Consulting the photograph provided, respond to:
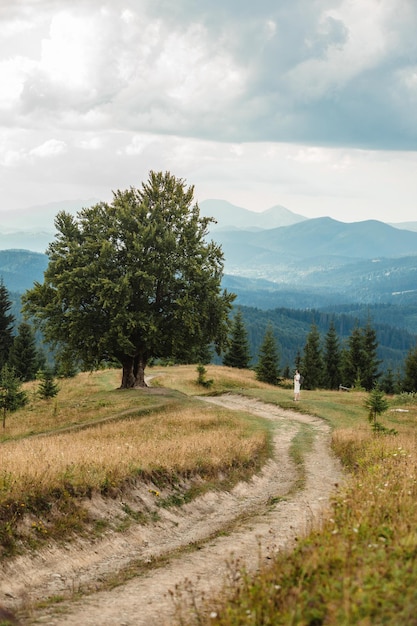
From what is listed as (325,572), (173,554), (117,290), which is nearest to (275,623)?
(325,572)

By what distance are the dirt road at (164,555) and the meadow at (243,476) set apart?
58cm

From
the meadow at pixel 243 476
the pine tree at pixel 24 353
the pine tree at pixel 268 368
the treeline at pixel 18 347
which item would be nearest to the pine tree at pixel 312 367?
the pine tree at pixel 268 368

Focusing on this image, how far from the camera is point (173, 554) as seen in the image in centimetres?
1116

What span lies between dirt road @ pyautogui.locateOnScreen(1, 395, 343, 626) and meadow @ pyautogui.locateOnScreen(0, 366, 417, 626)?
0.58 metres

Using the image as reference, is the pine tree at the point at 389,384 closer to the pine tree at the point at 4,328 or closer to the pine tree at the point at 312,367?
the pine tree at the point at 312,367

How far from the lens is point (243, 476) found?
17547 mm

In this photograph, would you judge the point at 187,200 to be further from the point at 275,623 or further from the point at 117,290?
the point at 275,623

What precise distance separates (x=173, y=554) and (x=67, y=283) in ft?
90.4

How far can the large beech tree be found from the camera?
3625cm

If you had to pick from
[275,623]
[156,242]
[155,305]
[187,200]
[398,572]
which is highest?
[187,200]

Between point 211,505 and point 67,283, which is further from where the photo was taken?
point 67,283

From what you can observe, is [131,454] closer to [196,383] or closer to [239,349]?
[196,383]

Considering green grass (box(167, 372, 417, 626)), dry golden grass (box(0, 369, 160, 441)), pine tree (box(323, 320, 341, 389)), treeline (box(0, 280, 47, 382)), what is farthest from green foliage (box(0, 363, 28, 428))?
pine tree (box(323, 320, 341, 389))

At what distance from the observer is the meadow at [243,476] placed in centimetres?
612
